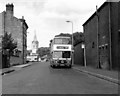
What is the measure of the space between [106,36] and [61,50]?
28.3 ft

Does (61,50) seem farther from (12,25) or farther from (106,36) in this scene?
(12,25)

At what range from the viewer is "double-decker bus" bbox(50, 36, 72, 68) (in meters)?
37.2

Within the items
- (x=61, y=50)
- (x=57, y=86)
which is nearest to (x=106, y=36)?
(x=61, y=50)

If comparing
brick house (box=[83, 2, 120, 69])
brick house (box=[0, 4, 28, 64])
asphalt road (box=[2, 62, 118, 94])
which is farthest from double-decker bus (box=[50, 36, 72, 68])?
brick house (box=[0, 4, 28, 64])

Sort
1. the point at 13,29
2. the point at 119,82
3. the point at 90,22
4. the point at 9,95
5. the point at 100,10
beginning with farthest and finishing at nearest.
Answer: the point at 13,29 < the point at 90,22 < the point at 100,10 < the point at 119,82 < the point at 9,95

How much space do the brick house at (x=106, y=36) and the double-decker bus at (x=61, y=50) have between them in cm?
374

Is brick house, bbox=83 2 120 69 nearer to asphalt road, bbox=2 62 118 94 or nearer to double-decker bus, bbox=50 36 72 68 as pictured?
double-decker bus, bbox=50 36 72 68

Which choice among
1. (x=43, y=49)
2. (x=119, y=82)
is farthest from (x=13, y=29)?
(x=43, y=49)

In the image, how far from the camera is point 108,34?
97.2 ft

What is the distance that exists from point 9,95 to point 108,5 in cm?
2087

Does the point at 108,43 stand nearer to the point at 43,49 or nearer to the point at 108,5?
the point at 108,5

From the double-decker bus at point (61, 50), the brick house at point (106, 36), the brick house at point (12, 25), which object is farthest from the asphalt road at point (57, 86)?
the brick house at point (12, 25)

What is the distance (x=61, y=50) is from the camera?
37438mm

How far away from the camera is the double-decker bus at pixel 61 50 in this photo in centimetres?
3725
